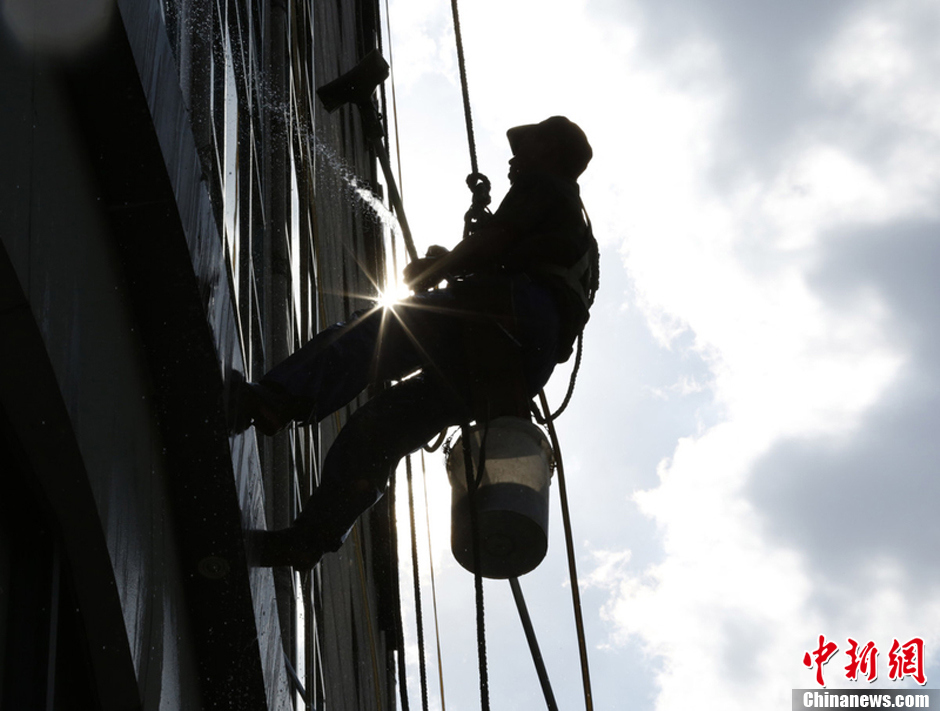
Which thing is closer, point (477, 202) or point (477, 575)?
point (477, 575)

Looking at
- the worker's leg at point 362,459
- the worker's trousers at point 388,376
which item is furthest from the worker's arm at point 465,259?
the worker's leg at point 362,459

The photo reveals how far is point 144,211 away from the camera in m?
3.23

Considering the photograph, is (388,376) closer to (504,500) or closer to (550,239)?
(504,500)

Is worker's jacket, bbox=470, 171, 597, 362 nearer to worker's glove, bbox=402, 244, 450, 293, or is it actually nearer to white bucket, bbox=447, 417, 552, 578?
worker's glove, bbox=402, 244, 450, 293

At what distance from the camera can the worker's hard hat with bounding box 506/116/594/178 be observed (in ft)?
16.4

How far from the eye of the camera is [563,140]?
499 cm

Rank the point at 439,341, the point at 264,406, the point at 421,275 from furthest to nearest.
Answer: the point at 421,275
the point at 439,341
the point at 264,406

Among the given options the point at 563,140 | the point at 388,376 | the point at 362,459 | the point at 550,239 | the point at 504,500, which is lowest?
the point at 504,500

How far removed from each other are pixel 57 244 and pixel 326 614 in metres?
5.26

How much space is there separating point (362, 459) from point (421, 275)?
79cm

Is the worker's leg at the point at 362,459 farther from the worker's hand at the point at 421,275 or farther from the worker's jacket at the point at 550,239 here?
the worker's jacket at the point at 550,239

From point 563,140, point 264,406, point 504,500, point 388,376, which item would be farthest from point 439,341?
point 563,140

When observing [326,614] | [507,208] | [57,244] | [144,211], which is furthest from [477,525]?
[326,614]

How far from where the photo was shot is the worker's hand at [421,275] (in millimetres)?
4586
